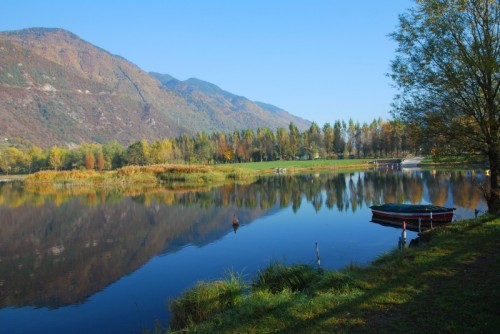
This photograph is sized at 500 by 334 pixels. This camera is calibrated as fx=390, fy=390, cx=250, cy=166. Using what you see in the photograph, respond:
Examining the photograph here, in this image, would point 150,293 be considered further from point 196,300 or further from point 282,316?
point 282,316

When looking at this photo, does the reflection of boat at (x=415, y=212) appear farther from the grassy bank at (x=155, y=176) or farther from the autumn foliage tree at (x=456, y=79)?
the grassy bank at (x=155, y=176)

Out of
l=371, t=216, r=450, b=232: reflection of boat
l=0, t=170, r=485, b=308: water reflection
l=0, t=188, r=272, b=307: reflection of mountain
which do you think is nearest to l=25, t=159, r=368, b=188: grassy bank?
l=0, t=170, r=485, b=308: water reflection

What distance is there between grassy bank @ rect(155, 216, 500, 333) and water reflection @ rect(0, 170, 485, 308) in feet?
31.7

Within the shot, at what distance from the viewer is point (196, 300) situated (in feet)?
45.7

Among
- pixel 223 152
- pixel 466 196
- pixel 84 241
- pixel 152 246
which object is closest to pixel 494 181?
pixel 152 246

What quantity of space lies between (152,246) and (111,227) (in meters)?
10.6

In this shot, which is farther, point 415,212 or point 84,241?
point 84,241

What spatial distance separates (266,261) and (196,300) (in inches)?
385

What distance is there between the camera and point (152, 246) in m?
30.5

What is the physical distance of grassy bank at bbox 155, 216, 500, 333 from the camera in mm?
9141

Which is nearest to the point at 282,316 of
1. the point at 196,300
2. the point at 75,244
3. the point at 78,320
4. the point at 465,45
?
the point at 196,300

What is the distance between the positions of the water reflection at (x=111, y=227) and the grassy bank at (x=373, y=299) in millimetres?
9655

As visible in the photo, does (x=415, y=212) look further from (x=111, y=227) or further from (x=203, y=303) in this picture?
(x=111, y=227)

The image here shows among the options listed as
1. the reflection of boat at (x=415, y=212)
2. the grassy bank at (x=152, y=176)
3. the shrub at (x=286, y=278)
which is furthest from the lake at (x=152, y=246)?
the grassy bank at (x=152, y=176)
